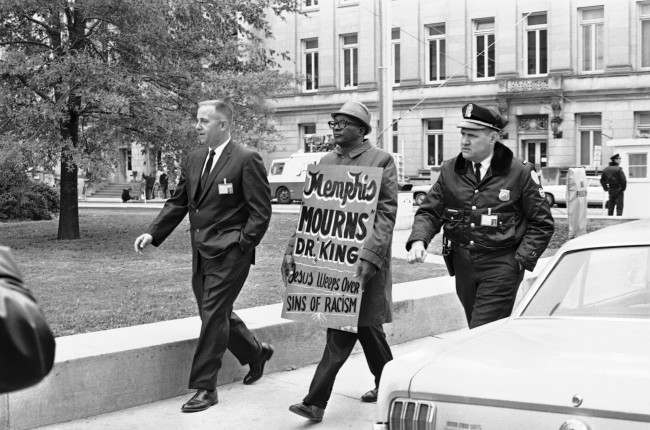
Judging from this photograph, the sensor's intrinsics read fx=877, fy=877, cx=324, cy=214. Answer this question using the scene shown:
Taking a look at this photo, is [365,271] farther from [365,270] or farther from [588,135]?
[588,135]

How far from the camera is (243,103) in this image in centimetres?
1652

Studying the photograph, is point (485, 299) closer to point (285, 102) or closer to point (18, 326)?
point (18, 326)

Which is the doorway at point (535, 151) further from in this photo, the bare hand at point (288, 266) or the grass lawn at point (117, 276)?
the bare hand at point (288, 266)

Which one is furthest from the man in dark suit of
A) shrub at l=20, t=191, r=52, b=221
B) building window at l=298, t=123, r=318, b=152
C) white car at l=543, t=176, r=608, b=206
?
building window at l=298, t=123, r=318, b=152

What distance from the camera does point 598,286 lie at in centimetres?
407

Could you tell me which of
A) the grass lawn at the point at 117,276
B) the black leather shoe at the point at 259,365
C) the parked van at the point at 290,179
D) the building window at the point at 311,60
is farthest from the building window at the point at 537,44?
the black leather shoe at the point at 259,365

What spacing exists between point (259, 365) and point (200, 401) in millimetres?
744

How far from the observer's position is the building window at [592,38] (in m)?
39.5

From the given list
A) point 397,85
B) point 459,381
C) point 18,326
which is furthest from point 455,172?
point 397,85

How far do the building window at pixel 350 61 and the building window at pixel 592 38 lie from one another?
469 inches

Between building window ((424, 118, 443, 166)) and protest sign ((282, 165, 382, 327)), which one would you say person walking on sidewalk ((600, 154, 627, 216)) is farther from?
protest sign ((282, 165, 382, 327))

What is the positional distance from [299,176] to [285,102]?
1176 centimetres

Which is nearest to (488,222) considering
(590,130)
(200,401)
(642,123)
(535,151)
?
(200,401)

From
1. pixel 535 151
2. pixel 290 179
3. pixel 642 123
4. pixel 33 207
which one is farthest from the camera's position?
pixel 535 151
